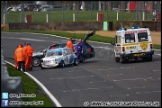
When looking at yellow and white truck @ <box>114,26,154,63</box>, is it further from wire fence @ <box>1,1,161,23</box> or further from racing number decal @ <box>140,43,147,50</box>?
wire fence @ <box>1,1,161,23</box>

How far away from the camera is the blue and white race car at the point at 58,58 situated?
30.0 meters

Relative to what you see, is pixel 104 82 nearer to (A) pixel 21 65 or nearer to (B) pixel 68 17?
(A) pixel 21 65

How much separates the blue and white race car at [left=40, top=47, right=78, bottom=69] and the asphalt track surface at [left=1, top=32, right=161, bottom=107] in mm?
360

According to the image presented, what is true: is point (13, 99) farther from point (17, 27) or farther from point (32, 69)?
point (17, 27)

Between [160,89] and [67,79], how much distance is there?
5538 mm

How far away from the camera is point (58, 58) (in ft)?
98.3

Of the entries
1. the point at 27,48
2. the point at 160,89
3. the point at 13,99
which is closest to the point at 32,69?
the point at 27,48

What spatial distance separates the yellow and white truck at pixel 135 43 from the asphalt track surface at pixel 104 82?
0.55 metres

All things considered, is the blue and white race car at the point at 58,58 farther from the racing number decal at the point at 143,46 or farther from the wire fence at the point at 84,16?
the wire fence at the point at 84,16

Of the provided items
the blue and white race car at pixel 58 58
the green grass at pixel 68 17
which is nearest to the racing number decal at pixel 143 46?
the blue and white race car at pixel 58 58

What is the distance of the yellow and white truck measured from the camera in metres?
30.7

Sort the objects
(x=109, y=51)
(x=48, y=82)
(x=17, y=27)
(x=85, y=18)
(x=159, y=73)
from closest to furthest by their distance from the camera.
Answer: (x=48, y=82) < (x=159, y=73) < (x=109, y=51) < (x=17, y=27) < (x=85, y=18)

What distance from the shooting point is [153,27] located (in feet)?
195

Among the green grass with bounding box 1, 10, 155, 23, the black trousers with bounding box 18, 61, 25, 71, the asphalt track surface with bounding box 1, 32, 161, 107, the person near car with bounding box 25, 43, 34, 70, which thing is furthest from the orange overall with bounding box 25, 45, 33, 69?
the green grass with bounding box 1, 10, 155, 23
